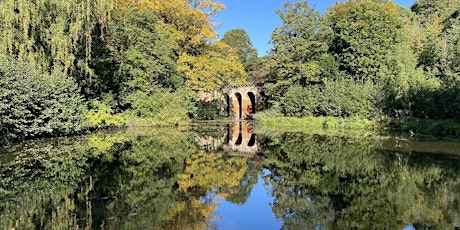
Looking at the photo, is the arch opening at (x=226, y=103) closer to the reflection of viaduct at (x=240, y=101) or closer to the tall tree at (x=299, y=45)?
the reflection of viaduct at (x=240, y=101)

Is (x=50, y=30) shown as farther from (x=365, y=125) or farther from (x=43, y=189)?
(x=365, y=125)

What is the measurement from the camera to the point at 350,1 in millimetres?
33250

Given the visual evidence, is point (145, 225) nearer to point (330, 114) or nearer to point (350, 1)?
point (330, 114)

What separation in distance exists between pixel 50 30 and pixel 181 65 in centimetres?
1558

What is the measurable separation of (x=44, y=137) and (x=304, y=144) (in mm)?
12324

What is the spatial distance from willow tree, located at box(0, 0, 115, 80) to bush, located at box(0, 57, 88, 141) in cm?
150

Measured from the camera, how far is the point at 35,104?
1622cm

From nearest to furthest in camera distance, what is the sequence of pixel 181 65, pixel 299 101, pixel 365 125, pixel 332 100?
pixel 365 125
pixel 332 100
pixel 299 101
pixel 181 65

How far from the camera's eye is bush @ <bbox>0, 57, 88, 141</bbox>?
1430cm

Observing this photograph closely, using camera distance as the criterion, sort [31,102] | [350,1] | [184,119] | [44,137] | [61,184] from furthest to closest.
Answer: [350,1] → [184,119] → [44,137] → [31,102] → [61,184]

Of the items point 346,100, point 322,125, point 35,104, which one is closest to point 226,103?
point 322,125

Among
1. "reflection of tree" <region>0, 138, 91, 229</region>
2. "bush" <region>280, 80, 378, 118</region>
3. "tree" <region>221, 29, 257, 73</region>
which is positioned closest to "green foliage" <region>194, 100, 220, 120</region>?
"bush" <region>280, 80, 378, 118</region>

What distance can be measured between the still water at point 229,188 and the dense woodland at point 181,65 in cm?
483

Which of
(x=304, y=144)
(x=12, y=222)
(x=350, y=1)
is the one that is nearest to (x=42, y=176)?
(x=12, y=222)
